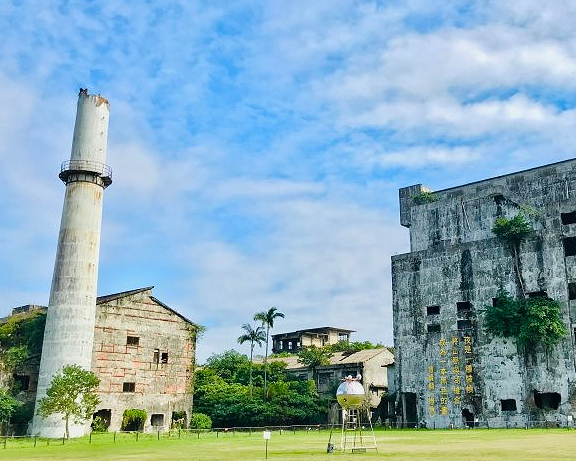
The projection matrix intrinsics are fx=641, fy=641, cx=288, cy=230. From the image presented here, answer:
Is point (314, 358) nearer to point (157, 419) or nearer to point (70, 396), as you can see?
point (157, 419)

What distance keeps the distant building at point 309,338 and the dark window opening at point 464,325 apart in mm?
38445

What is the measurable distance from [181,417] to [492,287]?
2511 centimetres

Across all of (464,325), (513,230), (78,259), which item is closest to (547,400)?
(464,325)

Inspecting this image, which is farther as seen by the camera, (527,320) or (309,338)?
(309,338)

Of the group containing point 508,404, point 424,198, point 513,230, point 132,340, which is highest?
point 424,198

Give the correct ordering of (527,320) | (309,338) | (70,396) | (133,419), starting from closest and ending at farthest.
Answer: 1. (70,396)
2. (133,419)
3. (527,320)
4. (309,338)

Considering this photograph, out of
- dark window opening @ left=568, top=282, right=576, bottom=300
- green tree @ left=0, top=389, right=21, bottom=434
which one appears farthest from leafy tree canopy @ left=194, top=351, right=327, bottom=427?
dark window opening @ left=568, top=282, right=576, bottom=300

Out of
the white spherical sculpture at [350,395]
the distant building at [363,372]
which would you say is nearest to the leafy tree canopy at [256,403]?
the distant building at [363,372]

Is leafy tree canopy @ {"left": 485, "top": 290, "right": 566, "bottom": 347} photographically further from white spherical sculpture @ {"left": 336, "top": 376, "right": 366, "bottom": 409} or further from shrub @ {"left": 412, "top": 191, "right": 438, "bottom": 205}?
white spherical sculpture @ {"left": 336, "top": 376, "right": 366, "bottom": 409}

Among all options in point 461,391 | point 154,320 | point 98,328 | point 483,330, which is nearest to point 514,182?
point 483,330

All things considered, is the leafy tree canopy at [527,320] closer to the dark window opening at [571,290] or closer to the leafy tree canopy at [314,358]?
the dark window opening at [571,290]

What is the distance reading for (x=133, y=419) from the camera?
144 ft

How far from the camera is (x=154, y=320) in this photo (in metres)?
47.3

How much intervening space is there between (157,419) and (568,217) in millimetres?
33007
